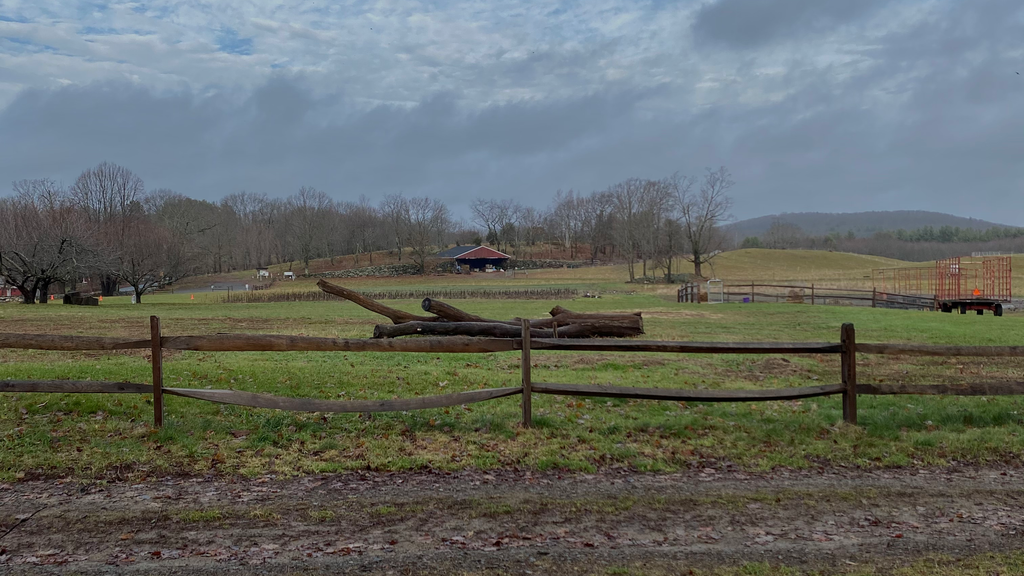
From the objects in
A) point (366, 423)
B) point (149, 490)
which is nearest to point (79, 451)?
point (149, 490)

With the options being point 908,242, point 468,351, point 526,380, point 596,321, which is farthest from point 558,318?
point 908,242

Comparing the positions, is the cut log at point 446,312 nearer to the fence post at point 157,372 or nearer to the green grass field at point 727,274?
the fence post at point 157,372

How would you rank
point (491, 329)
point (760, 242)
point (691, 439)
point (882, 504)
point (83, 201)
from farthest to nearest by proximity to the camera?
point (760, 242) → point (83, 201) → point (491, 329) → point (691, 439) → point (882, 504)

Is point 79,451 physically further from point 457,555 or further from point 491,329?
point 491,329

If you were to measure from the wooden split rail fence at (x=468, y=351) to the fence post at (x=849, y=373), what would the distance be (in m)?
0.01

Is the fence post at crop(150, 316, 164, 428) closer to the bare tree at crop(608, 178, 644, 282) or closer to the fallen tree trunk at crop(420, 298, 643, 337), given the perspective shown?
the fallen tree trunk at crop(420, 298, 643, 337)

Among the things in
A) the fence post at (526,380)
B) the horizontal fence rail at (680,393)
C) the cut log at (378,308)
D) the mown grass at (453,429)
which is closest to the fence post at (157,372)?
the mown grass at (453,429)

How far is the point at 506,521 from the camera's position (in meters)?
5.34

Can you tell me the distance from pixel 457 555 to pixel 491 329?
12.5 meters

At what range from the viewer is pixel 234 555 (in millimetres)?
4691

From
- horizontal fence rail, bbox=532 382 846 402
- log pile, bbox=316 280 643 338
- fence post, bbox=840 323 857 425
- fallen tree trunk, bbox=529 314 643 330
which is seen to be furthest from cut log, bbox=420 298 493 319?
fence post, bbox=840 323 857 425

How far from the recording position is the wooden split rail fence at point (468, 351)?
754cm

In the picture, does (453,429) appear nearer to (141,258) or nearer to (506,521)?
(506,521)

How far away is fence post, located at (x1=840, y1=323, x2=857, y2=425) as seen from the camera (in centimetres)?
790
